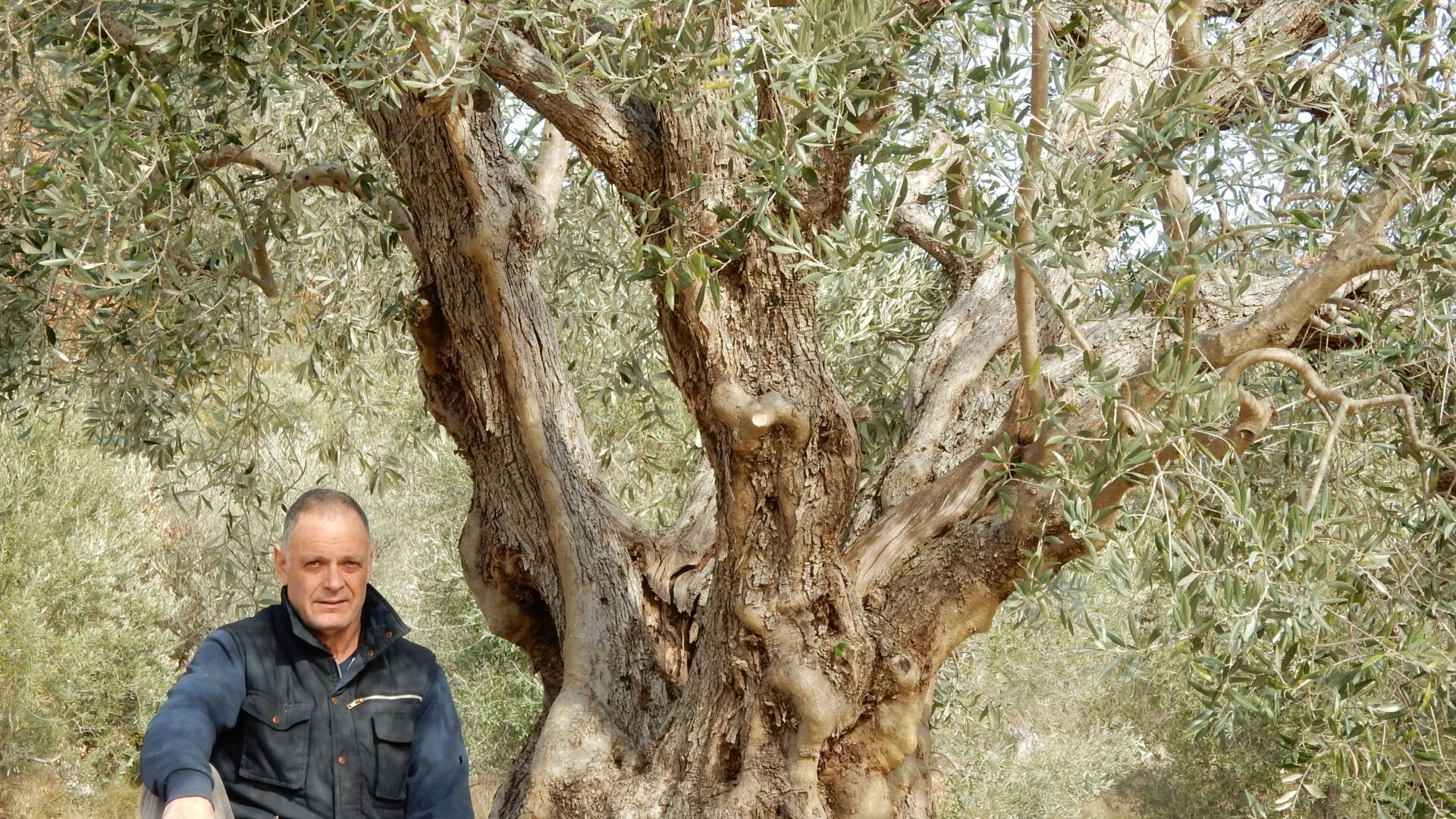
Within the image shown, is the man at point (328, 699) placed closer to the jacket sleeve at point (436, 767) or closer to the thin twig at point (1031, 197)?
the jacket sleeve at point (436, 767)

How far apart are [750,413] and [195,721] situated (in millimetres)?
1927

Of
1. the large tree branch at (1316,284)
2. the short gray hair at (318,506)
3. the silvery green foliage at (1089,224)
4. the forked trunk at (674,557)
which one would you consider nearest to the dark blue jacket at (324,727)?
the short gray hair at (318,506)

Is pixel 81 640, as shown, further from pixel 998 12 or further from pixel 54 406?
pixel 998 12

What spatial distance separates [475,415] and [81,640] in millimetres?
9966

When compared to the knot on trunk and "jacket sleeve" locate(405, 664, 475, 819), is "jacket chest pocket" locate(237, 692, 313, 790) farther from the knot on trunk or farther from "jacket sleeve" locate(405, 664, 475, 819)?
the knot on trunk

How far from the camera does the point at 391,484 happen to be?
249 inches

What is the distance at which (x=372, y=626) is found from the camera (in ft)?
11.1

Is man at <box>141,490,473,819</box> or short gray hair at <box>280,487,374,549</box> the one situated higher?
short gray hair at <box>280,487,374,549</box>

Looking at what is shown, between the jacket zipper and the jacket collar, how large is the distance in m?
0.10

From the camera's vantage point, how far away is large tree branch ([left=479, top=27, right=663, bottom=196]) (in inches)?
169

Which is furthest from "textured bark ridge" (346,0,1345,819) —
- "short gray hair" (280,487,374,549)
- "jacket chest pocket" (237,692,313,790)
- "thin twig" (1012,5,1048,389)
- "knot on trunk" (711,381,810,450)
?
"jacket chest pocket" (237,692,313,790)

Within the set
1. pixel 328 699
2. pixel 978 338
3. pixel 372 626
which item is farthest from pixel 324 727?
pixel 978 338

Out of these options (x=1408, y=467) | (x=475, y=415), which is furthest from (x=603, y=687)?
(x=1408, y=467)

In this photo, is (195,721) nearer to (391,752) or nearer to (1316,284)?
(391,752)
